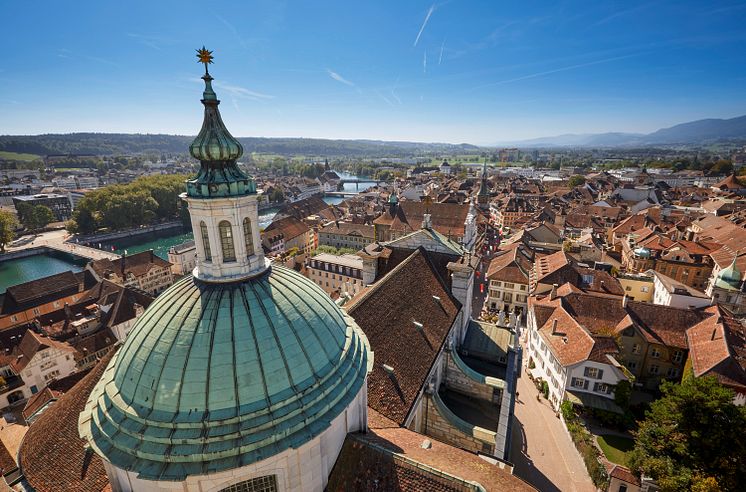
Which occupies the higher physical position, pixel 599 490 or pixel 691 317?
pixel 691 317

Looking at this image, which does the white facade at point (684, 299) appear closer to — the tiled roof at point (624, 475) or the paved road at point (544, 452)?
the paved road at point (544, 452)

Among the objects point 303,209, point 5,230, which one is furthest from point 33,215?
point 303,209

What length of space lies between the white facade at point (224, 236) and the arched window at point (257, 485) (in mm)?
5368

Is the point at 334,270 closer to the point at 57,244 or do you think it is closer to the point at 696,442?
the point at 696,442

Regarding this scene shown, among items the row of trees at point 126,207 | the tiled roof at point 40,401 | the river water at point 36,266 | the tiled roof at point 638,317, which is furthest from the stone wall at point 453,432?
the row of trees at point 126,207

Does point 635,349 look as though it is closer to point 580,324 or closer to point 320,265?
point 580,324

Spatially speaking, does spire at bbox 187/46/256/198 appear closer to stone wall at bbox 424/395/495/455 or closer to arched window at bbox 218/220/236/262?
arched window at bbox 218/220/236/262

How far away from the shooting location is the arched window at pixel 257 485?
9242mm

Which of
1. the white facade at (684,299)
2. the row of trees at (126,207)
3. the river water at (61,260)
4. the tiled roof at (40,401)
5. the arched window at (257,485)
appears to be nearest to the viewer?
the arched window at (257,485)

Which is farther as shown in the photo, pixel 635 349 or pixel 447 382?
pixel 635 349

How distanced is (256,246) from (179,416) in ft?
16.4

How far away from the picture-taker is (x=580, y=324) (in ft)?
105

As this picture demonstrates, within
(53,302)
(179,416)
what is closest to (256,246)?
(179,416)

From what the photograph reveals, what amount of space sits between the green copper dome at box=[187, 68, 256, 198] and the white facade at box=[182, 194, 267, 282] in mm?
288
